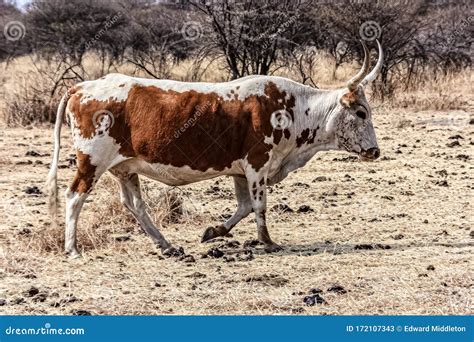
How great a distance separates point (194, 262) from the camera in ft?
24.2

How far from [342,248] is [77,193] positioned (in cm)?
239

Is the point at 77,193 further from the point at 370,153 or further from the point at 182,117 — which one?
the point at 370,153

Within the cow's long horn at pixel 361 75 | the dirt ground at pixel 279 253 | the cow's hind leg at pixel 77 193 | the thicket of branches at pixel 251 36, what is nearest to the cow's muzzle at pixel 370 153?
the cow's long horn at pixel 361 75

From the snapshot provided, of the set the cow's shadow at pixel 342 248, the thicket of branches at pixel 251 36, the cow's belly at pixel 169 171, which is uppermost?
the thicket of branches at pixel 251 36

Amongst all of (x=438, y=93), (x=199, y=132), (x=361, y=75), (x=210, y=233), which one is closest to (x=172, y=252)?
(x=210, y=233)

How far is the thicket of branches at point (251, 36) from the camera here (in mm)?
15664

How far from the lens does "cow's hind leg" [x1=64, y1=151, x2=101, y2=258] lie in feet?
24.6

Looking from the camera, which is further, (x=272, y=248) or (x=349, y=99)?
(x=349, y=99)

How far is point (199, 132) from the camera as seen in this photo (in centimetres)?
761

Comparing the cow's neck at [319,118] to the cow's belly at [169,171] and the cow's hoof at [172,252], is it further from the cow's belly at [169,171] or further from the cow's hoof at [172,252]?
the cow's hoof at [172,252]

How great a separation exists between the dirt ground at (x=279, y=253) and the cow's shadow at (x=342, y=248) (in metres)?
0.02

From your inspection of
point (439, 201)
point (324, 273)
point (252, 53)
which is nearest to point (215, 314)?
point (324, 273)

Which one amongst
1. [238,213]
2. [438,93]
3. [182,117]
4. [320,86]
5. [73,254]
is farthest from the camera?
[320,86]

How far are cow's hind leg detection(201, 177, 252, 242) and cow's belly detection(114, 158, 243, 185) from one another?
Answer: 1.21 ft
